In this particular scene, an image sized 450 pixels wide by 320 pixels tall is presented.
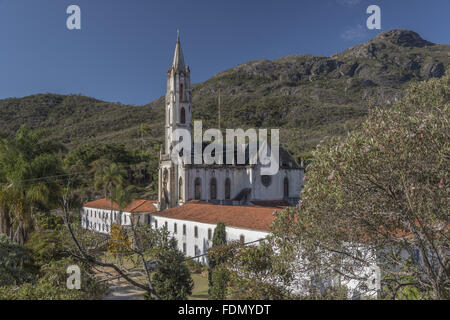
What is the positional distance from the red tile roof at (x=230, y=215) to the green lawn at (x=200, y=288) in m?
4.36

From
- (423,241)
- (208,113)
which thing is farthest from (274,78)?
(423,241)

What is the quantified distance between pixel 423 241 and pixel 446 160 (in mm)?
2378

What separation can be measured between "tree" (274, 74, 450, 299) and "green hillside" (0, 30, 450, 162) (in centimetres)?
7285

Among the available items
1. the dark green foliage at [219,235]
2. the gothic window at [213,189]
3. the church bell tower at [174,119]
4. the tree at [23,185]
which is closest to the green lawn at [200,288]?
the dark green foliage at [219,235]

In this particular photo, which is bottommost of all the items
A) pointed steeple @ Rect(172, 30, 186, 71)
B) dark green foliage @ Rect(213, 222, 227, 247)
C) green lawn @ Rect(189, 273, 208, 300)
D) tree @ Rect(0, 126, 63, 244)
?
green lawn @ Rect(189, 273, 208, 300)

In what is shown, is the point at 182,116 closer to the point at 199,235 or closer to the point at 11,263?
the point at 199,235

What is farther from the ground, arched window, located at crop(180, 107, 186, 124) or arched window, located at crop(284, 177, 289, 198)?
arched window, located at crop(180, 107, 186, 124)

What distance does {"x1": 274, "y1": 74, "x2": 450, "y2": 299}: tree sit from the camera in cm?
942

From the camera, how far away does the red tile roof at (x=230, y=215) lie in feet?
85.3

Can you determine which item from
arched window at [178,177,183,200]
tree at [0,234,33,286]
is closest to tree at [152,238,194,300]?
tree at [0,234,33,286]

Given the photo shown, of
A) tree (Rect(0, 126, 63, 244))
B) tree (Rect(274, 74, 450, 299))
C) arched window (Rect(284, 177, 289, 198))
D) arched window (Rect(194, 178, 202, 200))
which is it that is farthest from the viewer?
arched window (Rect(284, 177, 289, 198))

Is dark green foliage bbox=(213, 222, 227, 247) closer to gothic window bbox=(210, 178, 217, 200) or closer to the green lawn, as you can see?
the green lawn

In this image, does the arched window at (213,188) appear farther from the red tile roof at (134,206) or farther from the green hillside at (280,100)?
the green hillside at (280,100)

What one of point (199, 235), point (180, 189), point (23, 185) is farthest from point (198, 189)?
point (23, 185)
